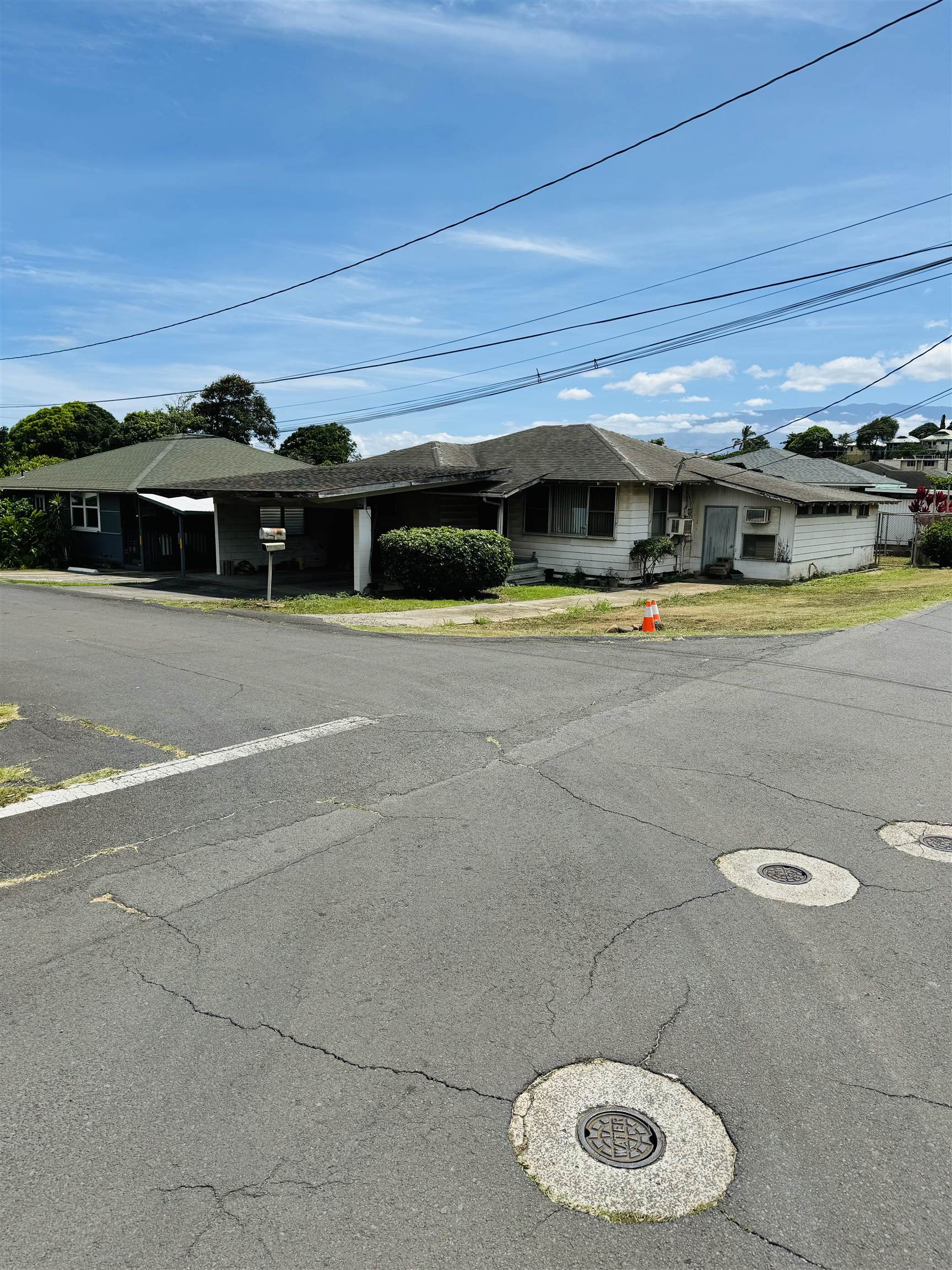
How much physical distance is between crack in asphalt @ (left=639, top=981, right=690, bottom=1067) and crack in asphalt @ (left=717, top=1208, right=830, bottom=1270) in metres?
0.72

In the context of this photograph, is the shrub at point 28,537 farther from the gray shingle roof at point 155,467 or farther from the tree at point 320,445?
the tree at point 320,445

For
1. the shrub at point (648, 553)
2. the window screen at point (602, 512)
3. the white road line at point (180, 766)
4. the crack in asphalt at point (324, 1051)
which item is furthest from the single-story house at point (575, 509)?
the crack in asphalt at point (324, 1051)

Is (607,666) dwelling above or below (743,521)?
below

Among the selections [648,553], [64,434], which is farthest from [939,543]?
[64,434]

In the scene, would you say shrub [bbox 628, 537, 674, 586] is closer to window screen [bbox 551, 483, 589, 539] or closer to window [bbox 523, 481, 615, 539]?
window [bbox 523, 481, 615, 539]

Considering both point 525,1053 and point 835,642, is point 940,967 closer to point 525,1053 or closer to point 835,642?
point 525,1053

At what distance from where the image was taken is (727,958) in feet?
13.6

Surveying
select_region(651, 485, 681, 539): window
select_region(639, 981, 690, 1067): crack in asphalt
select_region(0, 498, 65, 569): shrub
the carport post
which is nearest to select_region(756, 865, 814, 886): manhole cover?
select_region(639, 981, 690, 1067): crack in asphalt

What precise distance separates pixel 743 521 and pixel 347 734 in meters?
20.2

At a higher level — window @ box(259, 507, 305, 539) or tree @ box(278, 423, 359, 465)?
tree @ box(278, 423, 359, 465)

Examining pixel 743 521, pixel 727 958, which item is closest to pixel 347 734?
pixel 727 958

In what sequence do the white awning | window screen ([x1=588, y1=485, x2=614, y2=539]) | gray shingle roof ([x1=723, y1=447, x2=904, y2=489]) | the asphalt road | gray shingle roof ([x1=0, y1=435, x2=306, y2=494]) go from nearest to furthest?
the asphalt road → window screen ([x1=588, y1=485, x2=614, y2=539]) → the white awning → gray shingle roof ([x1=0, y1=435, x2=306, y2=494]) → gray shingle roof ([x1=723, y1=447, x2=904, y2=489])

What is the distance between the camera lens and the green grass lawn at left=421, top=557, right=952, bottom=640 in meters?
15.5

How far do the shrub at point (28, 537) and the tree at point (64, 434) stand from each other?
27.3m
